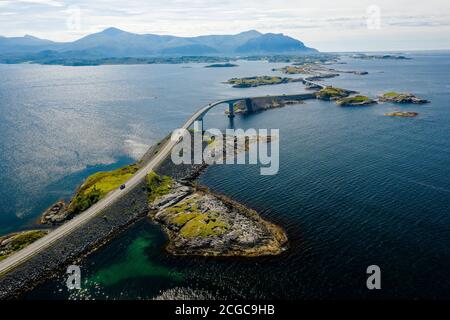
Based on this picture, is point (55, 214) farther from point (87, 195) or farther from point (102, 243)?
point (102, 243)

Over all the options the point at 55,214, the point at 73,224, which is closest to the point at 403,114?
the point at 73,224

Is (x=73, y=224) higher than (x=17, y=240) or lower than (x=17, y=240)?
higher

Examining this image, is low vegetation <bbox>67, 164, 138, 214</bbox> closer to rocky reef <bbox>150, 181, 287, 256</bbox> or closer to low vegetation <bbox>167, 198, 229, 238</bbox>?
rocky reef <bbox>150, 181, 287, 256</bbox>

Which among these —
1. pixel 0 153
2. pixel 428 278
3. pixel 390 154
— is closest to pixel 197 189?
pixel 428 278

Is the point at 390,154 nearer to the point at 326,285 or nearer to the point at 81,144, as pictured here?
the point at 326,285

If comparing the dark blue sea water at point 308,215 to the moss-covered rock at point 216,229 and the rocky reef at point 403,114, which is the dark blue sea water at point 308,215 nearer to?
the moss-covered rock at point 216,229

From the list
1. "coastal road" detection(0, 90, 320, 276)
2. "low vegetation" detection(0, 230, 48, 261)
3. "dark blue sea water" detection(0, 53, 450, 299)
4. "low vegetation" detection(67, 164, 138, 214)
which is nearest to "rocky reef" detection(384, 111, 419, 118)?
"dark blue sea water" detection(0, 53, 450, 299)

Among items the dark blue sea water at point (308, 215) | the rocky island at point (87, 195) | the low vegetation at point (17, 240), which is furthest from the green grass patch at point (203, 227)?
the low vegetation at point (17, 240)
